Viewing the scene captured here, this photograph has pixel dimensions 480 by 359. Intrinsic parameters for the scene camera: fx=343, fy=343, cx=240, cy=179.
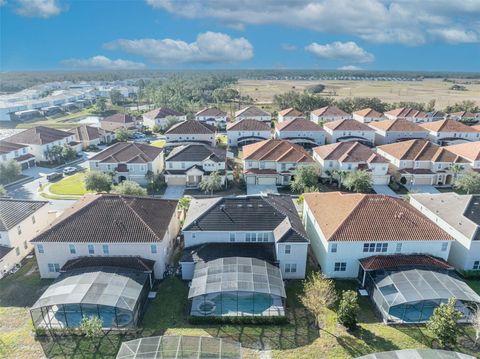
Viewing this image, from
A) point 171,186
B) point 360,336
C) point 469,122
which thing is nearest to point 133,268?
point 360,336

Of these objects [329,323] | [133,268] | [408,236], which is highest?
[408,236]

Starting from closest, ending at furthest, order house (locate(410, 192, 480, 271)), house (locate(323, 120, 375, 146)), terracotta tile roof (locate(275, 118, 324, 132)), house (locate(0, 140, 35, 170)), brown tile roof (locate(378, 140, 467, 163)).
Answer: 1. house (locate(410, 192, 480, 271))
2. brown tile roof (locate(378, 140, 467, 163))
3. house (locate(0, 140, 35, 170))
4. terracotta tile roof (locate(275, 118, 324, 132))
5. house (locate(323, 120, 375, 146))

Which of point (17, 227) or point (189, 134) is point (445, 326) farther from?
point (189, 134)

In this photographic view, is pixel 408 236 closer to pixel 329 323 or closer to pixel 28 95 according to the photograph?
pixel 329 323

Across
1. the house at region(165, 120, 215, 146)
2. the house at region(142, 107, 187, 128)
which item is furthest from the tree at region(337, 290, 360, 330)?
the house at region(142, 107, 187, 128)

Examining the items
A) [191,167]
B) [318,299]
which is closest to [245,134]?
[191,167]

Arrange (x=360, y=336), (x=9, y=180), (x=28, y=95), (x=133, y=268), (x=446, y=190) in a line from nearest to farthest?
(x=360, y=336) → (x=133, y=268) → (x=446, y=190) → (x=9, y=180) → (x=28, y=95)

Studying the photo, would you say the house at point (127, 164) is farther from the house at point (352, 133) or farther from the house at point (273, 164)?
the house at point (352, 133)

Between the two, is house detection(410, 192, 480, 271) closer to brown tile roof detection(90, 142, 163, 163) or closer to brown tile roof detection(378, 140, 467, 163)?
brown tile roof detection(378, 140, 467, 163)
